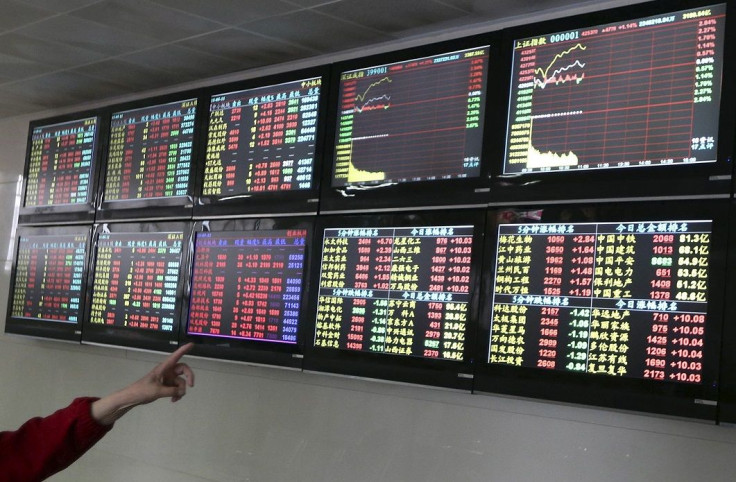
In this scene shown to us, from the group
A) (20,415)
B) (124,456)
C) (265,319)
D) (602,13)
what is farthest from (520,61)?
(20,415)

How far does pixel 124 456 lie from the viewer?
4.64 m

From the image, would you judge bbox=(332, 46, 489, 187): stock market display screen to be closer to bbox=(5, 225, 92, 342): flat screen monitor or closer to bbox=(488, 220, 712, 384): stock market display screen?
bbox=(488, 220, 712, 384): stock market display screen

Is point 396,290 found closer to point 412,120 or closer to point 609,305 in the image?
point 412,120

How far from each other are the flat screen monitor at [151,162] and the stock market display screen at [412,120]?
0.97m

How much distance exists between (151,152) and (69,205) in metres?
0.71

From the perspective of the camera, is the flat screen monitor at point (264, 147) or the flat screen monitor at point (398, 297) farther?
the flat screen monitor at point (264, 147)

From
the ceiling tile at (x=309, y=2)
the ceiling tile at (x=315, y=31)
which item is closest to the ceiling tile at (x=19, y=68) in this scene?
the ceiling tile at (x=315, y=31)

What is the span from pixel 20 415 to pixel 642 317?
4.04 meters

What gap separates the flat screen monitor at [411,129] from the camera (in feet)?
10.4

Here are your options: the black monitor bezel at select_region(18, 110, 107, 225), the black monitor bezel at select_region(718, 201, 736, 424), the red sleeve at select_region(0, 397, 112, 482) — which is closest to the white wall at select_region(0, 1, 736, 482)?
the black monitor bezel at select_region(718, 201, 736, 424)

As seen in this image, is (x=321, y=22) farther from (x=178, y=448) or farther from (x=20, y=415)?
(x=20, y=415)

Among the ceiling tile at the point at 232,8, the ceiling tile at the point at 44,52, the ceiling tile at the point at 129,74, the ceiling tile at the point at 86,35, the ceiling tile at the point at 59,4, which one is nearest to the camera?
the ceiling tile at the point at 232,8

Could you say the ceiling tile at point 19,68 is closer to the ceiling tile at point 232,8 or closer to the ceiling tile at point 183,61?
the ceiling tile at point 183,61

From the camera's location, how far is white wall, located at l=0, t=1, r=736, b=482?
2830mm
